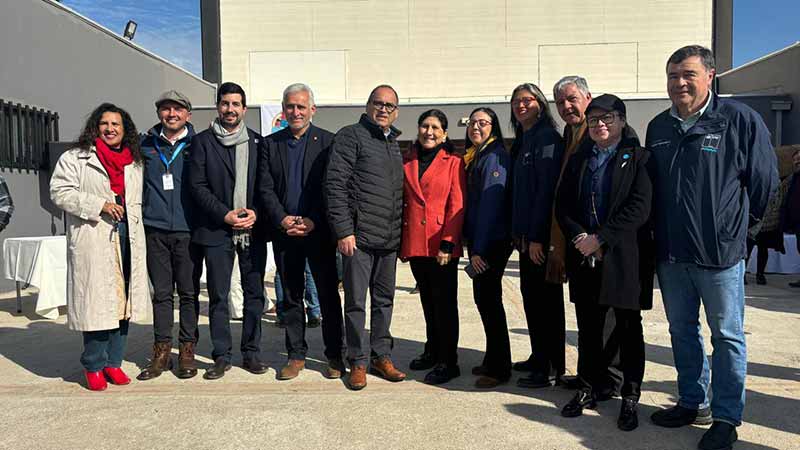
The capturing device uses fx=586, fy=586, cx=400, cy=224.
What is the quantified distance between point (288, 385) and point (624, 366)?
84.7 inches

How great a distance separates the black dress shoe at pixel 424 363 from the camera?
4.33 meters

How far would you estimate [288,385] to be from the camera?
398 cm

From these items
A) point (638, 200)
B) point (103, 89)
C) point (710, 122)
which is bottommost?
point (638, 200)

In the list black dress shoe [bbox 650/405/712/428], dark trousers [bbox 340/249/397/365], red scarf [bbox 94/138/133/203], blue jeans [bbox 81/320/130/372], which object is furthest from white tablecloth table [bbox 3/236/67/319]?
black dress shoe [bbox 650/405/712/428]

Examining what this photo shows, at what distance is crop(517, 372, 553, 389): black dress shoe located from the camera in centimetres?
381

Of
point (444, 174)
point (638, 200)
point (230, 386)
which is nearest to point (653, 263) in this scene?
point (638, 200)

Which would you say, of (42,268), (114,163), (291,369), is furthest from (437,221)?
(42,268)

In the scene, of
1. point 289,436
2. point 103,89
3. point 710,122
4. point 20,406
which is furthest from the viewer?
point 103,89

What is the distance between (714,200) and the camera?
112 inches

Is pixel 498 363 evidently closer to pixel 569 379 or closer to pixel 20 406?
pixel 569 379

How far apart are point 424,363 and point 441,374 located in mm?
368

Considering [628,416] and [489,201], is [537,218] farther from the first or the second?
[628,416]

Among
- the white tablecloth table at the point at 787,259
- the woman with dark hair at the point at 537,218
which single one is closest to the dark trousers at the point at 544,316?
the woman with dark hair at the point at 537,218

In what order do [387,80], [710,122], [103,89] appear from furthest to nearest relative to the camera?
[387,80] → [103,89] → [710,122]
